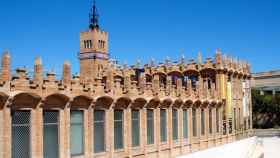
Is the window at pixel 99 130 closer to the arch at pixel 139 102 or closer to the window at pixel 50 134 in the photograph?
the arch at pixel 139 102

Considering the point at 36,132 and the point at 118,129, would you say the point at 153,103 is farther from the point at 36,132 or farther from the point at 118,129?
the point at 36,132

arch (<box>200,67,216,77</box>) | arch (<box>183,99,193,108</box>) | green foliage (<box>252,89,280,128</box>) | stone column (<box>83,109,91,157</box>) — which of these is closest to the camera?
stone column (<box>83,109,91,157</box>)

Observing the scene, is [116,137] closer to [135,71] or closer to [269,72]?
[135,71]

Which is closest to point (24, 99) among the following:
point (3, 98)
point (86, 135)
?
point (3, 98)

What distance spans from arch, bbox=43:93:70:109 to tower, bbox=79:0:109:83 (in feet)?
94.3

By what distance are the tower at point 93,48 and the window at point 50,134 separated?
1146 inches

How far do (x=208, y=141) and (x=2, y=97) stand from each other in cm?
2816

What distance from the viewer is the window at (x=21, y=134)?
22.6 meters

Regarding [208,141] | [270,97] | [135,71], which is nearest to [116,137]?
[208,141]

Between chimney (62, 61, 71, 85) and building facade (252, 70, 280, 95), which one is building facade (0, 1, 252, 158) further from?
building facade (252, 70, 280, 95)

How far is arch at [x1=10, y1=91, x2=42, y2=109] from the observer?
21953 mm

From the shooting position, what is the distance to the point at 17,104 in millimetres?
22469

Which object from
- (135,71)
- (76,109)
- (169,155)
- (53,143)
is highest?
(135,71)

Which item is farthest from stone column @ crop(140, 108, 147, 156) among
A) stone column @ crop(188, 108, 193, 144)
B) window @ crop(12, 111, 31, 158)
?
window @ crop(12, 111, 31, 158)
